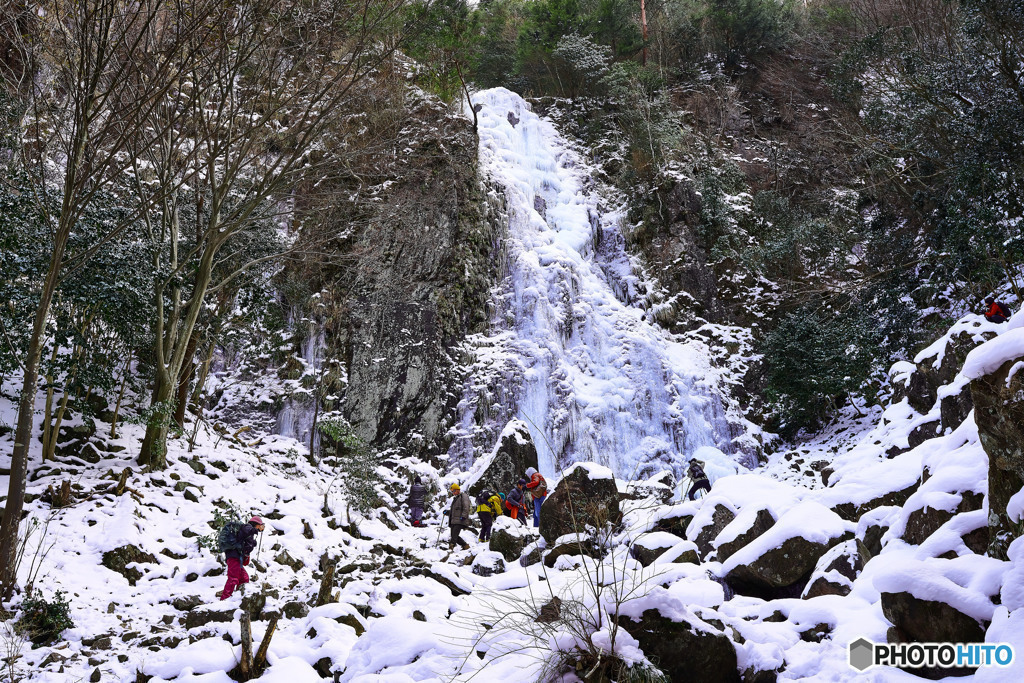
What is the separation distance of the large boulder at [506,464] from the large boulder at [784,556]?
238 inches

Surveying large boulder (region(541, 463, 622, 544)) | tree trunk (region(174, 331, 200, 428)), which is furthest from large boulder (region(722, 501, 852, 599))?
tree trunk (region(174, 331, 200, 428))

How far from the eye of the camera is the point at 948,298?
13.6m

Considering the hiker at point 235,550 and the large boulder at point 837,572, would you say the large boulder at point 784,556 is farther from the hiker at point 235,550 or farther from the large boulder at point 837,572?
the hiker at point 235,550

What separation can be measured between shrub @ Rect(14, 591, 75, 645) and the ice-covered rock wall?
8511mm

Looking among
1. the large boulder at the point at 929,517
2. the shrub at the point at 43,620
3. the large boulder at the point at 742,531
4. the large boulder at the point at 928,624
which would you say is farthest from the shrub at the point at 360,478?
the large boulder at the point at 928,624

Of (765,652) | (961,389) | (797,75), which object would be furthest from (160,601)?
(797,75)

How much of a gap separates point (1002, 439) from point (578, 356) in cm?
1273

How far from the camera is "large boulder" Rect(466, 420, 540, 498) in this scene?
11.0 meters

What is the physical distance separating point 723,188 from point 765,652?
1797cm

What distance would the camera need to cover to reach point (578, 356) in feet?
52.4

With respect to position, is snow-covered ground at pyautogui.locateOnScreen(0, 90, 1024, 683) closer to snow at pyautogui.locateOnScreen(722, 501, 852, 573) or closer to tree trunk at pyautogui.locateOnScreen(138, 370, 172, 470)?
snow at pyautogui.locateOnScreen(722, 501, 852, 573)

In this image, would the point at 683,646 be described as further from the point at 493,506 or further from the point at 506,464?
the point at 506,464

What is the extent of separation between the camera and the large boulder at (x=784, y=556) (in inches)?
203

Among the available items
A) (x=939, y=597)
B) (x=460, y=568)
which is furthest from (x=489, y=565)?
(x=939, y=597)
